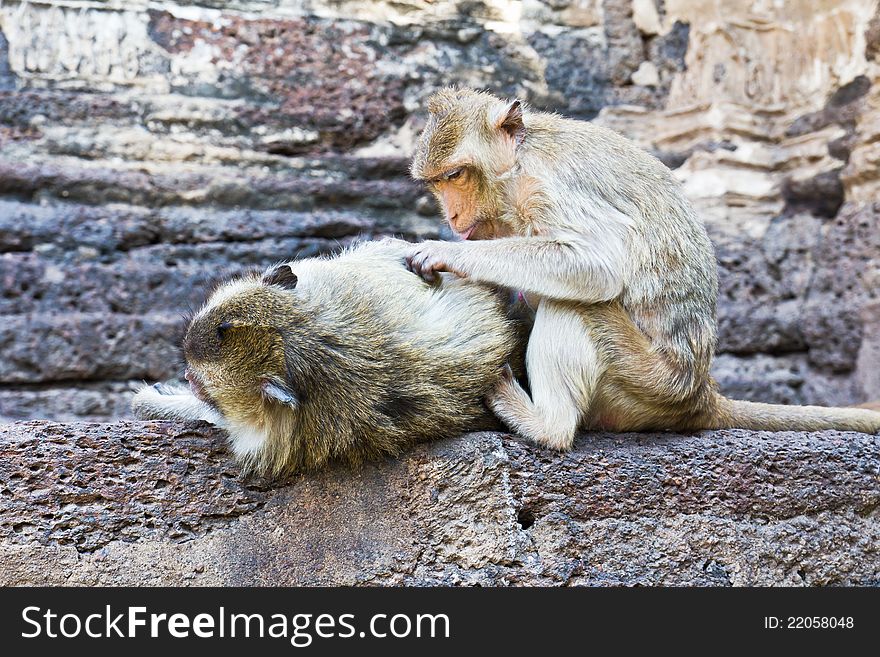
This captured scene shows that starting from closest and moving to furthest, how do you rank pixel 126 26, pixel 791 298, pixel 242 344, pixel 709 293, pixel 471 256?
1. pixel 242 344
2. pixel 471 256
3. pixel 709 293
4. pixel 126 26
5. pixel 791 298

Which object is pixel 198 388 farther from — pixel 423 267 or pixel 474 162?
pixel 474 162

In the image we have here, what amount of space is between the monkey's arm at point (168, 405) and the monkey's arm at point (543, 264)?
2.84ft

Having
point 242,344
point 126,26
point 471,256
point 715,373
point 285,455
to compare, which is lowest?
point 715,373

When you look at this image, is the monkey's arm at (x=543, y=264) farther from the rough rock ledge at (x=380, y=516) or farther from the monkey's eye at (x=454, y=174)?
the rough rock ledge at (x=380, y=516)

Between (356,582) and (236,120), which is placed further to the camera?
(236,120)

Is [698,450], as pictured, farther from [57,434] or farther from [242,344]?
[57,434]

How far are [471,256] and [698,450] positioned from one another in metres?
1.01

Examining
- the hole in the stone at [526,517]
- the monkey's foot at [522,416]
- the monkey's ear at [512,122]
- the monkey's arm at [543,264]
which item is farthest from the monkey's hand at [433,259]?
the hole in the stone at [526,517]

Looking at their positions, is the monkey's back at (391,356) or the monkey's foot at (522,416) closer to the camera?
the monkey's back at (391,356)

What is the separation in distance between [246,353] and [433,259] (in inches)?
27.2

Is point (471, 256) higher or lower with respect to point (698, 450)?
higher

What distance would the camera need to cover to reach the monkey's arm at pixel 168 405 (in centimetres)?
333

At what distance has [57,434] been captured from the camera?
10.3ft

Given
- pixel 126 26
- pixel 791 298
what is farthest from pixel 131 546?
pixel 791 298
